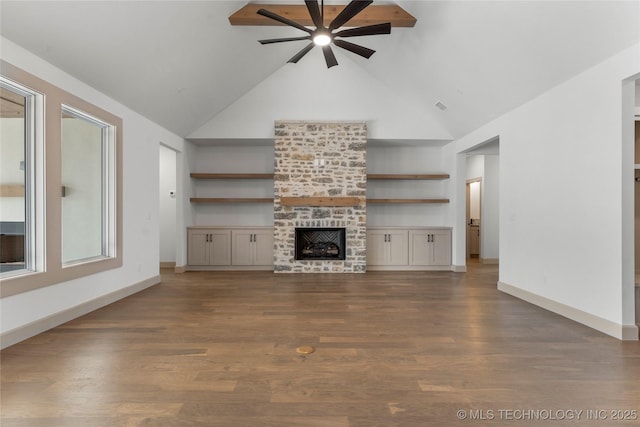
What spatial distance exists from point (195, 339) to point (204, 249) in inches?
151

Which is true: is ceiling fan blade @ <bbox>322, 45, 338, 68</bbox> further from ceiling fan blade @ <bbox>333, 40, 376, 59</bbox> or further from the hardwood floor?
the hardwood floor

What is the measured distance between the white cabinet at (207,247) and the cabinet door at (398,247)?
344cm

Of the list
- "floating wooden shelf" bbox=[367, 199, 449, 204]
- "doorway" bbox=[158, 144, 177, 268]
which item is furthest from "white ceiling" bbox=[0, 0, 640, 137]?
"floating wooden shelf" bbox=[367, 199, 449, 204]

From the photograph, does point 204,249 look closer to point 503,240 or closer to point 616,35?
point 503,240

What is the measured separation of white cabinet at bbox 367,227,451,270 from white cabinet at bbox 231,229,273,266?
6.88 feet

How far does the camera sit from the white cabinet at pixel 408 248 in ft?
21.1

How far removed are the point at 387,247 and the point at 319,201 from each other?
1764mm

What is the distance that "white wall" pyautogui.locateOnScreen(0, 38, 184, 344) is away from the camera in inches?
A: 109

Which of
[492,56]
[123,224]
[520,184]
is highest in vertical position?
[492,56]

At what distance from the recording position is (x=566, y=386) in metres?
2.00

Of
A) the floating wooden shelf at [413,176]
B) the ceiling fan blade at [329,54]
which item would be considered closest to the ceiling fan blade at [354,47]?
the ceiling fan blade at [329,54]

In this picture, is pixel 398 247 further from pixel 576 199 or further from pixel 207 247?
pixel 207 247

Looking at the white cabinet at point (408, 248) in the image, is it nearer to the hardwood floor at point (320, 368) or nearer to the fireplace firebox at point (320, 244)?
the fireplace firebox at point (320, 244)

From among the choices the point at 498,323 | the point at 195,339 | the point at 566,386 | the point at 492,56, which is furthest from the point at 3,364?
the point at 492,56
